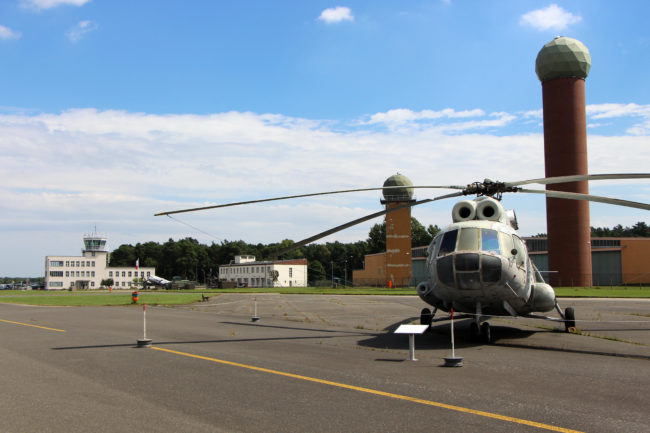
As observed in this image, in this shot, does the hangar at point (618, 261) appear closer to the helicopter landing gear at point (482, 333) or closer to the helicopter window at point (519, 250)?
the helicopter window at point (519, 250)

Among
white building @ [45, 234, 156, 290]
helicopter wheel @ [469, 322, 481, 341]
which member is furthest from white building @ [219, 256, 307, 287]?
helicopter wheel @ [469, 322, 481, 341]

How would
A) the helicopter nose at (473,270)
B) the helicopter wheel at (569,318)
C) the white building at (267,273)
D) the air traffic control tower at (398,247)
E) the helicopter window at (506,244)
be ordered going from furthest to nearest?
1. the white building at (267,273)
2. the air traffic control tower at (398,247)
3. the helicopter wheel at (569,318)
4. the helicopter window at (506,244)
5. the helicopter nose at (473,270)

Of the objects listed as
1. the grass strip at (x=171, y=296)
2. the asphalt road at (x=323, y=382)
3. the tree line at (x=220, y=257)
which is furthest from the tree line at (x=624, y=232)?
the asphalt road at (x=323, y=382)

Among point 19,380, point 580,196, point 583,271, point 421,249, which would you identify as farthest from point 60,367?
point 421,249

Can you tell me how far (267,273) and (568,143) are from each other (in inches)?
2724

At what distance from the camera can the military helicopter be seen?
12625 mm

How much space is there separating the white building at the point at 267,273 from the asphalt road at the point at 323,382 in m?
88.9

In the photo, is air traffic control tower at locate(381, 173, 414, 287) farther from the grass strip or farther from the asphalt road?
the asphalt road

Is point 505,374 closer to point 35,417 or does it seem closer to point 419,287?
point 419,287

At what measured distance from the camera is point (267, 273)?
109 meters

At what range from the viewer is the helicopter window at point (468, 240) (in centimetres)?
1289

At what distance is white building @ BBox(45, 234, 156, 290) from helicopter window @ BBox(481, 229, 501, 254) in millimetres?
117175

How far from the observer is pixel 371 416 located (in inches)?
256

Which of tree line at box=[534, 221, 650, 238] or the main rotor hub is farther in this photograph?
tree line at box=[534, 221, 650, 238]
